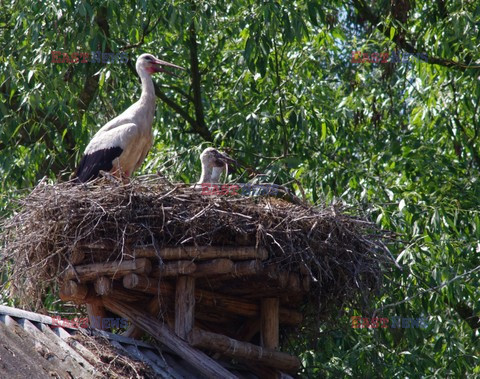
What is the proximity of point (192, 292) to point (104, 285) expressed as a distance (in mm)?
635

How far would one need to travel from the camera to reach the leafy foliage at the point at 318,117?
33.5ft

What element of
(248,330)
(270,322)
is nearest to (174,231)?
(270,322)

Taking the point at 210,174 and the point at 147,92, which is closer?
the point at 210,174

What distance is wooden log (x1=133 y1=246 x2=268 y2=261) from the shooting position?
7.18 meters

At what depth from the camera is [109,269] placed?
7184 millimetres

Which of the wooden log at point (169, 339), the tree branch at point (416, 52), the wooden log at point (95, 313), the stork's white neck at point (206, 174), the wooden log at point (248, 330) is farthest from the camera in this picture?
the tree branch at point (416, 52)

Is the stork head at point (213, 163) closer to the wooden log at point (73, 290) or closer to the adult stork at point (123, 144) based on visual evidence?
the adult stork at point (123, 144)

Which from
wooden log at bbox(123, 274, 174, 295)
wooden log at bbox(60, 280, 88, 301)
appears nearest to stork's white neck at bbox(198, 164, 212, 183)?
wooden log at bbox(123, 274, 174, 295)

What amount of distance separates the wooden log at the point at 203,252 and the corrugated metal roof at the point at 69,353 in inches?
23.8

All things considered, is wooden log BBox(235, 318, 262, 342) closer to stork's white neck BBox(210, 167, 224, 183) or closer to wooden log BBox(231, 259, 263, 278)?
wooden log BBox(231, 259, 263, 278)

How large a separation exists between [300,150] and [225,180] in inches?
83.2

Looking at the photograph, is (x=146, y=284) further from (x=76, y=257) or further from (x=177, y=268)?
(x=76, y=257)

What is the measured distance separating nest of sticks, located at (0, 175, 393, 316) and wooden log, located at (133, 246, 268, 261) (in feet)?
0.18

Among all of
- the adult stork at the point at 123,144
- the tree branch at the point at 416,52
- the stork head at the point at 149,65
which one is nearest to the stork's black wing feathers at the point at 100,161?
the adult stork at the point at 123,144
